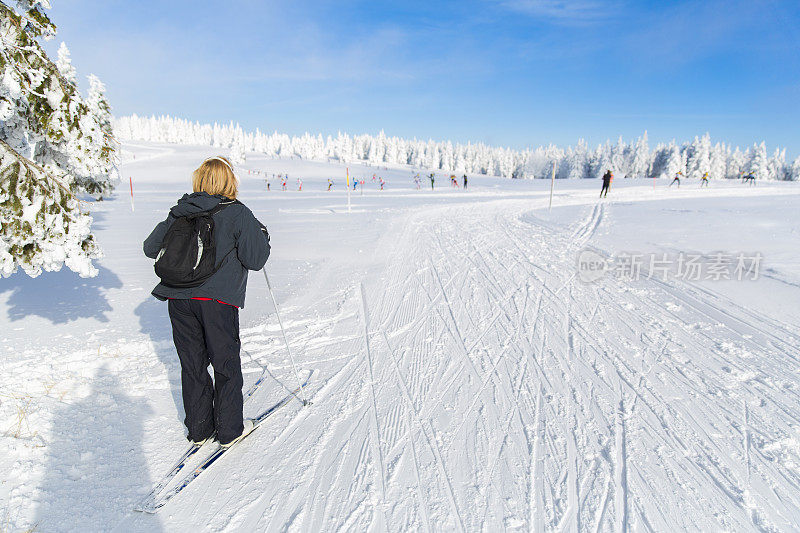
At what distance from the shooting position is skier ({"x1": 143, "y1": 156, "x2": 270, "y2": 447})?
2.54 metres

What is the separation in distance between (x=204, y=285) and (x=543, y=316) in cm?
426

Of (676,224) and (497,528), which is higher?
(676,224)

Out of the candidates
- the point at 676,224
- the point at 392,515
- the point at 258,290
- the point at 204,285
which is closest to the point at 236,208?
the point at 204,285

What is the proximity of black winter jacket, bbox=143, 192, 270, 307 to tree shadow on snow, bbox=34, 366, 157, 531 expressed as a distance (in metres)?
1.18

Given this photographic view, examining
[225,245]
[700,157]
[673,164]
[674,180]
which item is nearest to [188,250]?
[225,245]

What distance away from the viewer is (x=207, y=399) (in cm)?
286

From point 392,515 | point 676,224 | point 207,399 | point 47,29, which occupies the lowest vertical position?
point 392,515

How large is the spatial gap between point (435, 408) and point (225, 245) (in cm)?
211

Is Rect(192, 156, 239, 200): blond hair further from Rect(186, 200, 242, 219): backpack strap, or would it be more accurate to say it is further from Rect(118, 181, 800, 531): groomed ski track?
Rect(118, 181, 800, 531): groomed ski track

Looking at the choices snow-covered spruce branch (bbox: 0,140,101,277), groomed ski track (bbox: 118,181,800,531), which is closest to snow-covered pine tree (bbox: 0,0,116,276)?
snow-covered spruce branch (bbox: 0,140,101,277)

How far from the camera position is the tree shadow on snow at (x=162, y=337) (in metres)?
3.55

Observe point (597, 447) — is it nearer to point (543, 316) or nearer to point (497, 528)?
point (497, 528)

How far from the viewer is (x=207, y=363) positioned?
279cm

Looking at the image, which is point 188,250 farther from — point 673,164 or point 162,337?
point 673,164
